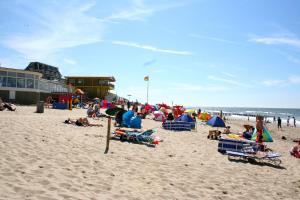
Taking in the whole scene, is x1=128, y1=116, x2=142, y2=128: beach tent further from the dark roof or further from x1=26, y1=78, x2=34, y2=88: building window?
the dark roof

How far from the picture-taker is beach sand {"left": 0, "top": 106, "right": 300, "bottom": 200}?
6.06m

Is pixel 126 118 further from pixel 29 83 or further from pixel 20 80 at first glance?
pixel 29 83

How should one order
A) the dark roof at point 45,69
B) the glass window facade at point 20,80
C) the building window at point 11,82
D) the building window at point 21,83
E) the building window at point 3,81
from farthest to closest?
the dark roof at point 45,69, the building window at point 21,83, the building window at point 11,82, the glass window facade at point 20,80, the building window at point 3,81

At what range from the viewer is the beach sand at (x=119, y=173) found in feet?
19.9

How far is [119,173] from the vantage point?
7.79 m

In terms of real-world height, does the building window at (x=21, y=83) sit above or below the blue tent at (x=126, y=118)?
above

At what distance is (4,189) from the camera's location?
5.30 meters

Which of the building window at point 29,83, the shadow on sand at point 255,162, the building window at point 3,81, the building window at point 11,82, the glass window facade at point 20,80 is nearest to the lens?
the shadow on sand at point 255,162

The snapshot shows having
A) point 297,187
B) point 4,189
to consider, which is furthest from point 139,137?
point 4,189

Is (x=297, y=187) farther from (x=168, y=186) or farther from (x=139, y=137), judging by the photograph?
(x=139, y=137)

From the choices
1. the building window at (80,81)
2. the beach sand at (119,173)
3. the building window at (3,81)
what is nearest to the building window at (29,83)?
the building window at (3,81)

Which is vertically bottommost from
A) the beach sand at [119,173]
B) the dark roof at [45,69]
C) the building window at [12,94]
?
the beach sand at [119,173]

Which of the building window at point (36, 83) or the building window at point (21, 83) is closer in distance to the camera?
the building window at point (21, 83)

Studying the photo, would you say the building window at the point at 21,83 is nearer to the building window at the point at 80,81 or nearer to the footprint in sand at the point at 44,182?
the building window at the point at 80,81
